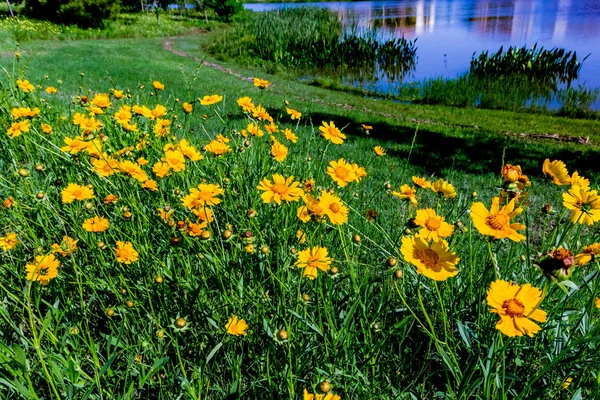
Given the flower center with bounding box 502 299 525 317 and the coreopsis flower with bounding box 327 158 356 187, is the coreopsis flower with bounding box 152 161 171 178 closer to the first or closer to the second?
the coreopsis flower with bounding box 327 158 356 187

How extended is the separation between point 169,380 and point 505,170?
3.59 ft

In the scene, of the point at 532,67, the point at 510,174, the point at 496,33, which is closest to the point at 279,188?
the point at 510,174

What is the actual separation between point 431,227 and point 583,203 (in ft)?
1.31

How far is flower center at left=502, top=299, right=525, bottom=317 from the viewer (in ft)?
2.64

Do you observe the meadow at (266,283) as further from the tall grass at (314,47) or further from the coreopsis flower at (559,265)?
the tall grass at (314,47)

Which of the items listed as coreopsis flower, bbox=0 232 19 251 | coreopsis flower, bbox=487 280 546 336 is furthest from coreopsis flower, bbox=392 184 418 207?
coreopsis flower, bbox=0 232 19 251

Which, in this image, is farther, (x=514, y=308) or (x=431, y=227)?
(x=431, y=227)

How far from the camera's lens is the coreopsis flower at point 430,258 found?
86 cm

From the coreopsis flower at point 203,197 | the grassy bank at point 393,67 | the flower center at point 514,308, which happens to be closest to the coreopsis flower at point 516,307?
the flower center at point 514,308

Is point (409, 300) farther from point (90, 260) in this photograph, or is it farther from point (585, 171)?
point (585, 171)

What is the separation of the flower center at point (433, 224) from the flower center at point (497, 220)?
5.2 inches

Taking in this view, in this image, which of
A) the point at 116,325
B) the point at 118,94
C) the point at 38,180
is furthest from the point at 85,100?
the point at 116,325

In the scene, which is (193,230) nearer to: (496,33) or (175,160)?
(175,160)

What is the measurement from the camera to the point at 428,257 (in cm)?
90
